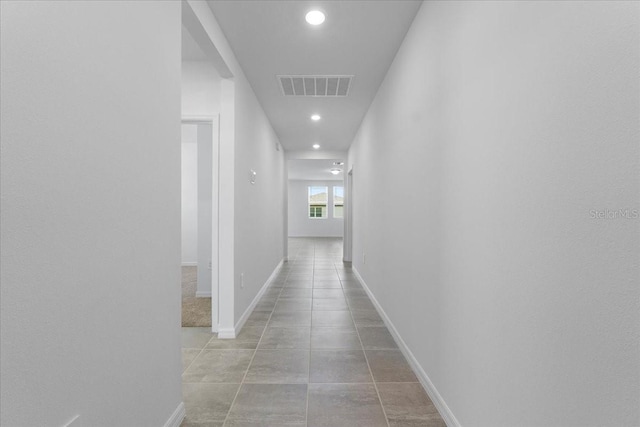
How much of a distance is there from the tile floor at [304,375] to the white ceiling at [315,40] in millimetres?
2614

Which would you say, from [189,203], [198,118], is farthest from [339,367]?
[189,203]

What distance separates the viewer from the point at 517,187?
1138mm

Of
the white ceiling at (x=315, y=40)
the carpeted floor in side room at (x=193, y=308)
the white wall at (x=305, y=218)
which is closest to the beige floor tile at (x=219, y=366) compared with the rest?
the carpeted floor in side room at (x=193, y=308)

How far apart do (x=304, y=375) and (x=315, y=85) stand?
2.99 metres

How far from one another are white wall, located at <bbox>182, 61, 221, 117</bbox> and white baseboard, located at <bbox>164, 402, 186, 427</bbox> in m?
2.51

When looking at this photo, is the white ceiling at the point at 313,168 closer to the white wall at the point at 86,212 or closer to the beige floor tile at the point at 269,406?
the beige floor tile at the point at 269,406

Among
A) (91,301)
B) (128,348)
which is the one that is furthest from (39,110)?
(128,348)

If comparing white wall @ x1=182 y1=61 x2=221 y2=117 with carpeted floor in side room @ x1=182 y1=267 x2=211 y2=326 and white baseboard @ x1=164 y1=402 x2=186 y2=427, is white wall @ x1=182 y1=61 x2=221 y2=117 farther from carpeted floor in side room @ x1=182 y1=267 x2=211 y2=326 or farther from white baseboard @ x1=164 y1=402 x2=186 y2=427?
white baseboard @ x1=164 y1=402 x2=186 y2=427

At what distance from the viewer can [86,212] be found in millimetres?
1024

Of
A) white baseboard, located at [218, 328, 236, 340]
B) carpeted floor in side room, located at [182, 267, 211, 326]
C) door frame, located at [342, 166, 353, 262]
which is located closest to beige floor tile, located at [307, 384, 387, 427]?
white baseboard, located at [218, 328, 236, 340]

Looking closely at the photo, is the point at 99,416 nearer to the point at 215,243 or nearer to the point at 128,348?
the point at 128,348

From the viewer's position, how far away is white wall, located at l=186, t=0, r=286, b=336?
297cm

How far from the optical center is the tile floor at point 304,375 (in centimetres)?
183

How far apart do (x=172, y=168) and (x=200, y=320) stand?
2.37 meters
